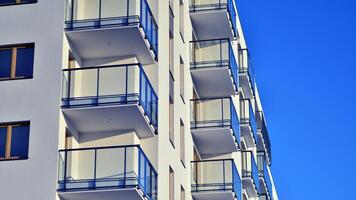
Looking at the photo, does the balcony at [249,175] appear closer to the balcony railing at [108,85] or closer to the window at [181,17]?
the window at [181,17]

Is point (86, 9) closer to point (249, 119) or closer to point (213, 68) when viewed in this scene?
point (213, 68)

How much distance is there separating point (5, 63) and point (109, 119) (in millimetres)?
3367

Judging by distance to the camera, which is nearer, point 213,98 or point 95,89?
point 95,89

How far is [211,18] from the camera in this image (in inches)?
1773

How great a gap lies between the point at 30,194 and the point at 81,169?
6.94 feet

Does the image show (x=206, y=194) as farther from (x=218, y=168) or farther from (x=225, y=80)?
(x=225, y=80)

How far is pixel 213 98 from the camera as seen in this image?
44625 mm

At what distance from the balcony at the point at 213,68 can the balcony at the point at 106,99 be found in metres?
11.4

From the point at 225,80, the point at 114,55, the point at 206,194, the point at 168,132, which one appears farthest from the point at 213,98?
the point at 114,55

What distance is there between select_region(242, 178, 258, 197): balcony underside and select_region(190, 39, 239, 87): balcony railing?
6057 millimetres

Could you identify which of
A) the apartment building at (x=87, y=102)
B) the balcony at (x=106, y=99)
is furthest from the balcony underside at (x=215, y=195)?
the balcony at (x=106, y=99)

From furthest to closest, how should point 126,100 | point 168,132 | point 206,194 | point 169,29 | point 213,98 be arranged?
1. point 213,98
2. point 206,194
3. point 169,29
4. point 168,132
5. point 126,100

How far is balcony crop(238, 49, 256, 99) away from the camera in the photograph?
52281 millimetres

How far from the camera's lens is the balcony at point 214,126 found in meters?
43.2
